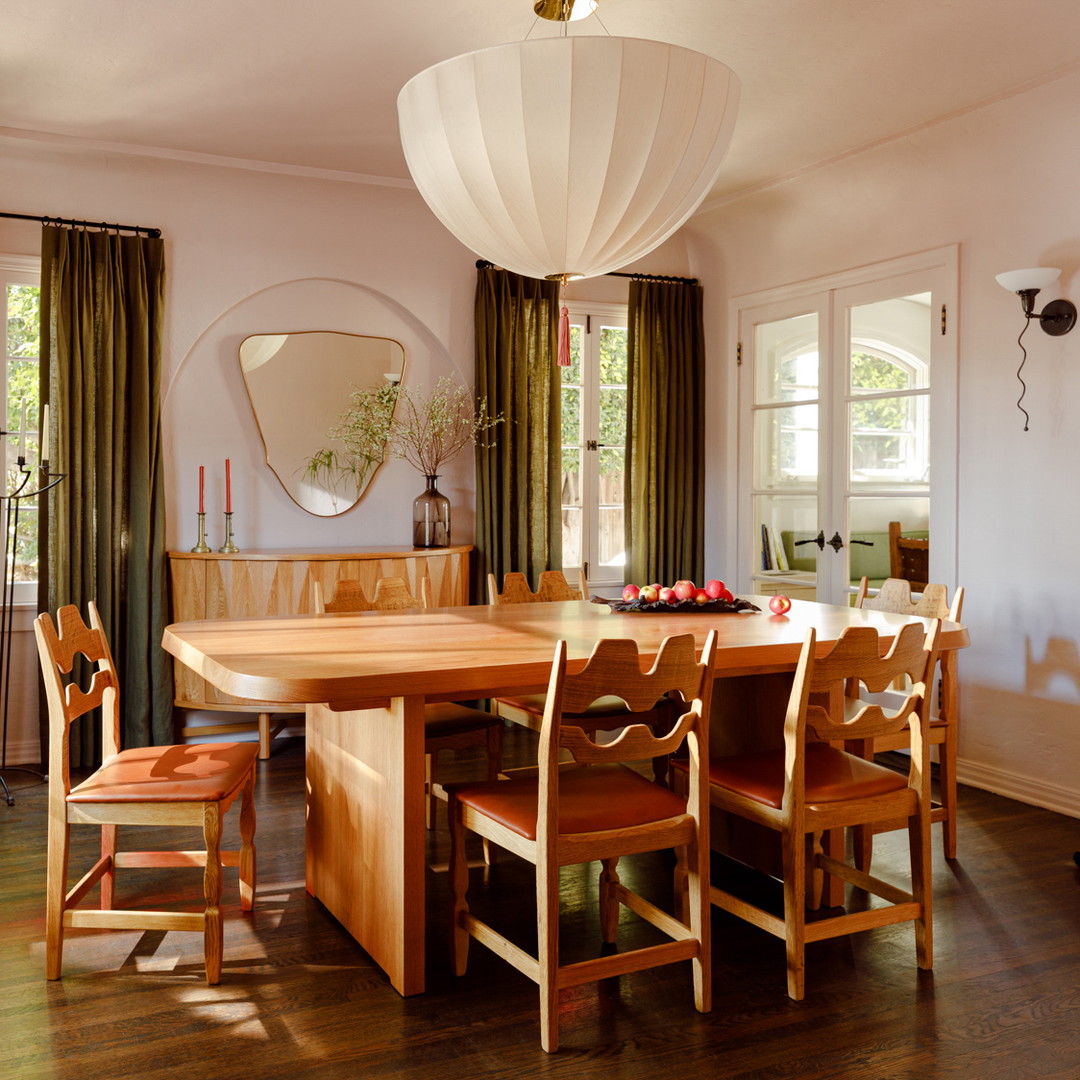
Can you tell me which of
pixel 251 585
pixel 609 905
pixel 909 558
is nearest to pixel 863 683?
pixel 609 905

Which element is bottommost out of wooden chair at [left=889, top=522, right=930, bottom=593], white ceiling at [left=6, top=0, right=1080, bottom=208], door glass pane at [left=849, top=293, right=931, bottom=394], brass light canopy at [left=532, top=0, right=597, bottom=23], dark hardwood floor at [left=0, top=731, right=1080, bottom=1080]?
dark hardwood floor at [left=0, top=731, right=1080, bottom=1080]

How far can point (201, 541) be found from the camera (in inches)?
187

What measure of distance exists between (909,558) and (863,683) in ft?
8.16

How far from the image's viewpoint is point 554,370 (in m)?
5.57

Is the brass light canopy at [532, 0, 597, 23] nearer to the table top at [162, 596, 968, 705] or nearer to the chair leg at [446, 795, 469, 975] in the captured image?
the table top at [162, 596, 968, 705]

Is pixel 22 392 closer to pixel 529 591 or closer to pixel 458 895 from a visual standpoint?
pixel 529 591

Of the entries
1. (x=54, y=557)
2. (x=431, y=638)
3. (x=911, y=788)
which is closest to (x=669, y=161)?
(x=431, y=638)

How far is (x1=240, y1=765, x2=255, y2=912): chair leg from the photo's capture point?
2.91 metres

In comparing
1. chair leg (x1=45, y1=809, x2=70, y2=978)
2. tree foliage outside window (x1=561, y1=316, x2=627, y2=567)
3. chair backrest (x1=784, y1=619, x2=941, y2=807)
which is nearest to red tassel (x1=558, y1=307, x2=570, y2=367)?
chair backrest (x1=784, y1=619, x2=941, y2=807)

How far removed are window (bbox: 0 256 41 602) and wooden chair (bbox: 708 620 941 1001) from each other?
346cm

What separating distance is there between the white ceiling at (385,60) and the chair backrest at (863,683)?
2157 mm

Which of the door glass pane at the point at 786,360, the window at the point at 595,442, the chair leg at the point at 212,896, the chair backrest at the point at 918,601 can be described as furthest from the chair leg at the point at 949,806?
the window at the point at 595,442

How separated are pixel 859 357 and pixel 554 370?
5.11ft

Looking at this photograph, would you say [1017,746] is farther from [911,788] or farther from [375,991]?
[375,991]
